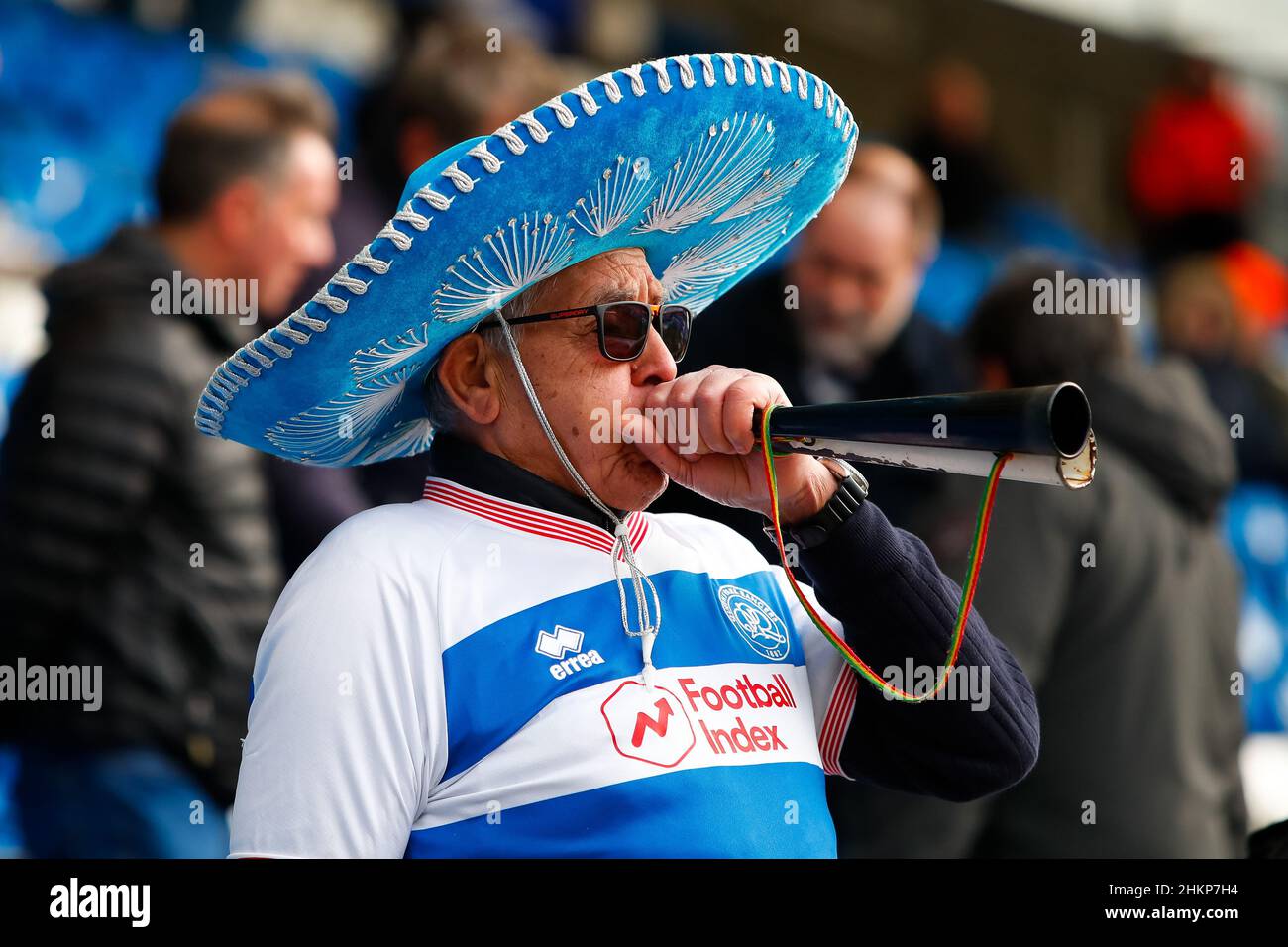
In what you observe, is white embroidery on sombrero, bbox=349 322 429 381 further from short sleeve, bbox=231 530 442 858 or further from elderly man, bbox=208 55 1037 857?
short sleeve, bbox=231 530 442 858

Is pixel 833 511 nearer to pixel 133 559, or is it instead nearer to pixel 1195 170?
pixel 133 559

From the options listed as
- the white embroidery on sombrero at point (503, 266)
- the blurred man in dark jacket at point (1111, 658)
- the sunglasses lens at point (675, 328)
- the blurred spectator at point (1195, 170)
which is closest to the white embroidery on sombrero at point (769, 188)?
the sunglasses lens at point (675, 328)

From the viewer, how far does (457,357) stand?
2.25 metres

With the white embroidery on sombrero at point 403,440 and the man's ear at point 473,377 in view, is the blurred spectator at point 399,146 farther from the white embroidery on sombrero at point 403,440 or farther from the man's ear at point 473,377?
the man's ear at point 473,377

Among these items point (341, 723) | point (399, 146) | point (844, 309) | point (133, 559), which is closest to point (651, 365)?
point (341, 723)

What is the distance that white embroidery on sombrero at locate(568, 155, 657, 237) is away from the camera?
205 cm

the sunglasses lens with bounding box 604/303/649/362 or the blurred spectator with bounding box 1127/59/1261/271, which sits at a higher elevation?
the blurred spectator with bounding box 1127/59/1261/271

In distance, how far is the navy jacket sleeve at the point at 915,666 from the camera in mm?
→ 2100

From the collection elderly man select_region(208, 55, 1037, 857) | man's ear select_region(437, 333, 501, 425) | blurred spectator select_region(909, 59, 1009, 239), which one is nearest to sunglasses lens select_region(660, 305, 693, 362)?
elderly man select_region(208, 55, 1037, 857)

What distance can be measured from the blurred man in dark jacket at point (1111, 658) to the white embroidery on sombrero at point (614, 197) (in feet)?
5.28

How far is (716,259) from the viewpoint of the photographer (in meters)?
2.48

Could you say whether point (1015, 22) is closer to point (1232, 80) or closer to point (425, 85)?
point (1232, 80)

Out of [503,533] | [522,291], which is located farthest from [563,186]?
[503,533]

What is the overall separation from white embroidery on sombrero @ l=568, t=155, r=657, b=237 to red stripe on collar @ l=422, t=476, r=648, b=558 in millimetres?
384
